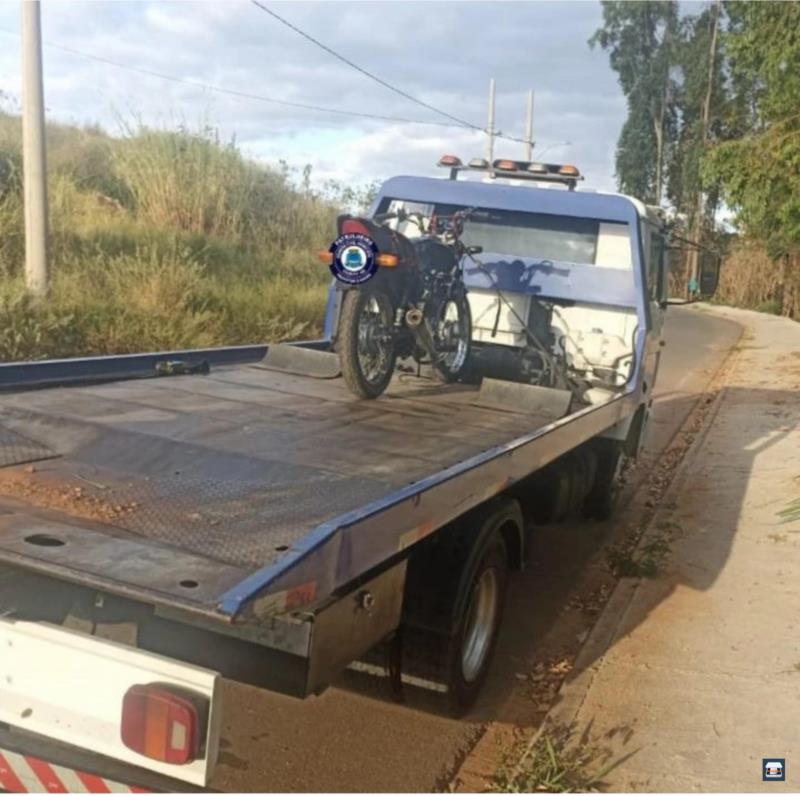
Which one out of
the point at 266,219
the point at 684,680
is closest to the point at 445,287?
the point at 684,680

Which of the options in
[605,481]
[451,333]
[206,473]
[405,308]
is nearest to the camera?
[206,473]

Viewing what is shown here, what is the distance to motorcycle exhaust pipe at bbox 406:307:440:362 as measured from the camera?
19.9 ft

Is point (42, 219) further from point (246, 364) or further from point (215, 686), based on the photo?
point (215, 686)

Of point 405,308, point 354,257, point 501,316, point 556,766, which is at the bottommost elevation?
point 556,766

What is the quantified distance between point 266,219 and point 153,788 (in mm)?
17417

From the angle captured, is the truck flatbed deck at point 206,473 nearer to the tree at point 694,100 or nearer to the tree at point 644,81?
the tree at point 694,100

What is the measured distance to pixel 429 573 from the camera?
11.9 feet

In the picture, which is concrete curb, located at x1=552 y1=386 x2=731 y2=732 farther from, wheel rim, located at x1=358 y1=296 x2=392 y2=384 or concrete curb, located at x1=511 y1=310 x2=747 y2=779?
wheel rim, located at x1=358 y1=296 x2=392 y2=384

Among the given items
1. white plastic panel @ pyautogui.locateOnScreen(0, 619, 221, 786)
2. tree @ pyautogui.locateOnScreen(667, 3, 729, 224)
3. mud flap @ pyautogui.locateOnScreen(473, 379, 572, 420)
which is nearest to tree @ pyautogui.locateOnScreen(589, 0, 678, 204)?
tree @ pyautogui.locateOnScreen(667, 3, 729, 224)

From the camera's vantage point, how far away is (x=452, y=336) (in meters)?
6.73

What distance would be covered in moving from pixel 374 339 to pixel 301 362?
3.09ft

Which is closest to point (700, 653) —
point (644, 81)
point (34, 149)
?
point (34, 149)

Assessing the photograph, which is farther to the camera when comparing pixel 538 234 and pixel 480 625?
pixel 538 234

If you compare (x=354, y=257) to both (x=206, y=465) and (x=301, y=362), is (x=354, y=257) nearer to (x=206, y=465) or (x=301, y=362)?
(x=301, y=362)
